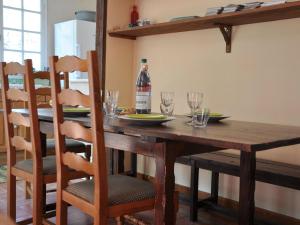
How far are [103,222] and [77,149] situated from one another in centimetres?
132

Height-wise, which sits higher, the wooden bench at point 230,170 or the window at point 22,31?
the window at point 22,31

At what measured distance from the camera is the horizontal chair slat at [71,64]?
1438 mm

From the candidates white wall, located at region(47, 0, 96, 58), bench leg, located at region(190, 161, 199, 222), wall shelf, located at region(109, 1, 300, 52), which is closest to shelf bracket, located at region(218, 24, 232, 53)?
wall shelf, located at region(109, 1, 300, 52)

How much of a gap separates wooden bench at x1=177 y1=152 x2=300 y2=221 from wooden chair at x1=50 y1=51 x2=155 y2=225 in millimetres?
715

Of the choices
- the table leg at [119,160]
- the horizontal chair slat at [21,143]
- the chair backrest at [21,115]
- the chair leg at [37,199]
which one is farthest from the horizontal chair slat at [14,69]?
the table leg at [119,160]

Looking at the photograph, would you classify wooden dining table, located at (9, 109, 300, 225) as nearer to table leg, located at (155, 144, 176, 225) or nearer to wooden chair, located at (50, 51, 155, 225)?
table leg, located at (155, 144, 176, 225)

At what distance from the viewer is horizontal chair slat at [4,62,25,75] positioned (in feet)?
6.38

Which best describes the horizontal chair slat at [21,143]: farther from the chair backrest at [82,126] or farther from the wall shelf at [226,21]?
the wall shelf at [226,21]

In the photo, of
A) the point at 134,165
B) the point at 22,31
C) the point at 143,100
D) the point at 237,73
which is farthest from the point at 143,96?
the point at 22,31

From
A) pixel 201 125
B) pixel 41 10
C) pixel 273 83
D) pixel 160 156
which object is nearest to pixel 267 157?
pixel 273 83

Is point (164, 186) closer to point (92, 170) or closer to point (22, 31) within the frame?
point (92, 170)

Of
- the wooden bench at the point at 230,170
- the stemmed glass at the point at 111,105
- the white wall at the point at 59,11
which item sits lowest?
the wooden bench at the point at 230,170

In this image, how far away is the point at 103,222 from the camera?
145cm

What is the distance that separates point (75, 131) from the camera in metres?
1.56
